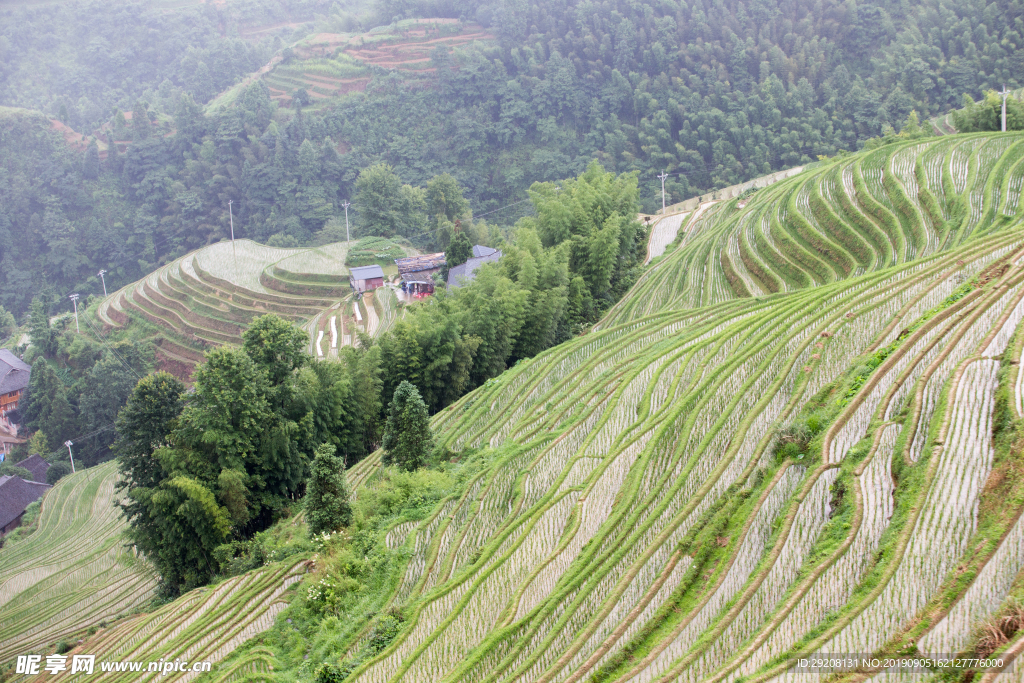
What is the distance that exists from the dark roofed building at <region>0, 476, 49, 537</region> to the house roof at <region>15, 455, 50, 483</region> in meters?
1.99

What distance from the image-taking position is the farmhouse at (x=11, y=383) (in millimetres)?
30172

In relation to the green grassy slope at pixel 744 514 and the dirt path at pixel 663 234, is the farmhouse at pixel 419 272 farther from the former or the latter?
the green grassy slope at pixel 744 514

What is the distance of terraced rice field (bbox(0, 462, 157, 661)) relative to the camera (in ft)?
43.8

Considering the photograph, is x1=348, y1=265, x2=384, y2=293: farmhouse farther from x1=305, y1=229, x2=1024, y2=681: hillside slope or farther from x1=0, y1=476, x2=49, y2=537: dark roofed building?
x1=305, y1=229, x2=1024, y2=681: hillside slope

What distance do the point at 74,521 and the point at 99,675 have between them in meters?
12.8

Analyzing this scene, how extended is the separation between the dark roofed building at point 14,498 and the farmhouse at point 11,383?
8.43 m

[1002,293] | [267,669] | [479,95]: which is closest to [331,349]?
[267,669]

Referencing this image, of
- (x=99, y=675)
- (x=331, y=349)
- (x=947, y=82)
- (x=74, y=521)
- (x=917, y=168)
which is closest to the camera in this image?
(x=99, y=675)

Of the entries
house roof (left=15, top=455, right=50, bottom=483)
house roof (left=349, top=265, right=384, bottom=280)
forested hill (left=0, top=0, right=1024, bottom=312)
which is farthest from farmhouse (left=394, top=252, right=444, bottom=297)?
house roof (left=15, top=455, right=50, bottom=483)

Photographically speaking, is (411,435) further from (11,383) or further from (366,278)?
(11,383)

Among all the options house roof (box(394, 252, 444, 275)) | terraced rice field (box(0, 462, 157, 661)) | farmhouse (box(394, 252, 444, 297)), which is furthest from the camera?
house roof (box(394, 252, 444, 275))

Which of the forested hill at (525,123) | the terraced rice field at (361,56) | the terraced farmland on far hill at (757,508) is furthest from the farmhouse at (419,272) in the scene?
the terraced rice field at (361,56)

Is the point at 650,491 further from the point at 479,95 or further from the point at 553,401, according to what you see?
the point at 479,95

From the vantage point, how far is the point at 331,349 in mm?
22359
